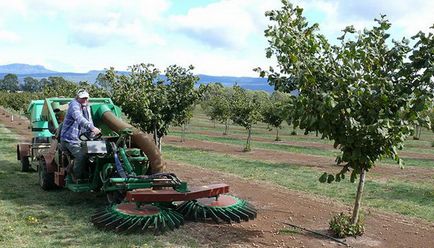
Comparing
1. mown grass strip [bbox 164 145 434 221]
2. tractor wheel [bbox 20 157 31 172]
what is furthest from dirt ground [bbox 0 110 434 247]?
tractor wheel [bbox 20 157 31 172]

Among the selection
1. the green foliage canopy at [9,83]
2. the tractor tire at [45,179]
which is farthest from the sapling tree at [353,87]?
the green foliage canopy at [9,83]

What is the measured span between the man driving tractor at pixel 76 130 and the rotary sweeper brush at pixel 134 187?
0.16m

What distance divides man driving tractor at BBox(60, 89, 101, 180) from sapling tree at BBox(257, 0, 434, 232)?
3.99 meters

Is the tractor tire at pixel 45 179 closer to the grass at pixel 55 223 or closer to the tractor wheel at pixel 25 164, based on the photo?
the grass at pixel 55 223

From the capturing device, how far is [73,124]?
971 centimetres

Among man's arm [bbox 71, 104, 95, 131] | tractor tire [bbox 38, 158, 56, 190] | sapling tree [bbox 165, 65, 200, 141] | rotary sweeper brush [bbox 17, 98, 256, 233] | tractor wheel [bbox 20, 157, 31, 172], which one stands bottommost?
tractor wheel [bbox 20, 157, 31, 172]

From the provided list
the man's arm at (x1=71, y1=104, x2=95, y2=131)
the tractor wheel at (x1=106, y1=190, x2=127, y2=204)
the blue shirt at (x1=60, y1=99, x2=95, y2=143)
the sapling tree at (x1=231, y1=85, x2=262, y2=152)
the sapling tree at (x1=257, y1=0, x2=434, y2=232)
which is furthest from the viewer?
the sapling tree at (x1=231, y1=85, x2=262, y2=152)

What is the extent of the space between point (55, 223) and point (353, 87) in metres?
5.84

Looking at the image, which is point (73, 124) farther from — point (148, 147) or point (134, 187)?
point (134, 187)

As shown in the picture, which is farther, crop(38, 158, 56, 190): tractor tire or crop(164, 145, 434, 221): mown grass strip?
crop(164, 145, 434, 221): mown grass strip

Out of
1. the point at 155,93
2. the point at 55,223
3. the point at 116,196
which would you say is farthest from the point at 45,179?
the point at 155,93

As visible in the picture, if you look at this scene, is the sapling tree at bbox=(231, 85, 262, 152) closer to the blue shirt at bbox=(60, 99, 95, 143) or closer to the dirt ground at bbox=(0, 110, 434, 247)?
the dirt ground at bbox=(0, 110, 434, 247)

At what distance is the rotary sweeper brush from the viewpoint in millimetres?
7949

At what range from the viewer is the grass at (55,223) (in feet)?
24.3
